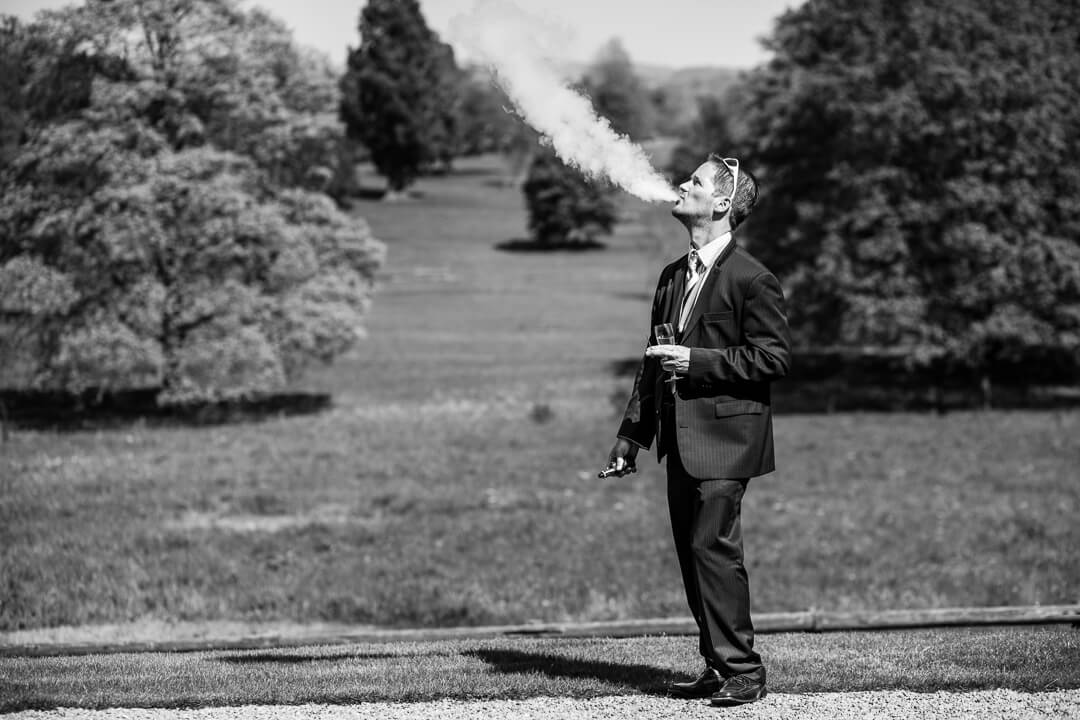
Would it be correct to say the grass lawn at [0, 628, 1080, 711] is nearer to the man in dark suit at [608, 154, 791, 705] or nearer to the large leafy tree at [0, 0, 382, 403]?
the man in dark suit at [608, 154, 791, 705]

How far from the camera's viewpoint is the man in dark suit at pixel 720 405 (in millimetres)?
7195

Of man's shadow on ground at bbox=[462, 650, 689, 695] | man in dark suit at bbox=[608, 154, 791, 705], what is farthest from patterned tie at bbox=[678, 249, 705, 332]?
man's shadow on ground at bbox=[462, 650, 689, 695]

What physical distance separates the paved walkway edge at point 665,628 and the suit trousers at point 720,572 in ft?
12.7

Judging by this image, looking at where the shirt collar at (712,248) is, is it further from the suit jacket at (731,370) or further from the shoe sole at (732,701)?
the shoe sole at (732,701)

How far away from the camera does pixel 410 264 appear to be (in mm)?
87312

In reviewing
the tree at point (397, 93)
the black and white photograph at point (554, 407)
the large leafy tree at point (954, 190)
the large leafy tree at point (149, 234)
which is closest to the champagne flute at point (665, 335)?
the black and white photograph at point (554, 407)

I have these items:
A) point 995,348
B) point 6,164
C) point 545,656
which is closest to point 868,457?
point 995,348

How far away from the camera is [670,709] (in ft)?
23.3

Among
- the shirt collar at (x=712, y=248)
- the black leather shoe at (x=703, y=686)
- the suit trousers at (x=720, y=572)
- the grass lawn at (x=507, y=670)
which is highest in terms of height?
the shirt collar at (x=712, y=248)

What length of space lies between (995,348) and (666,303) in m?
36.0

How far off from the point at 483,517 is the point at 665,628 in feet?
31.3

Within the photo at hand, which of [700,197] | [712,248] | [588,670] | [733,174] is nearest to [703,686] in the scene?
[588,670]

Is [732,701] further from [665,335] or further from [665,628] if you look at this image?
[665,628]

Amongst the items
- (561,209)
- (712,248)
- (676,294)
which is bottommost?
(676,294)
